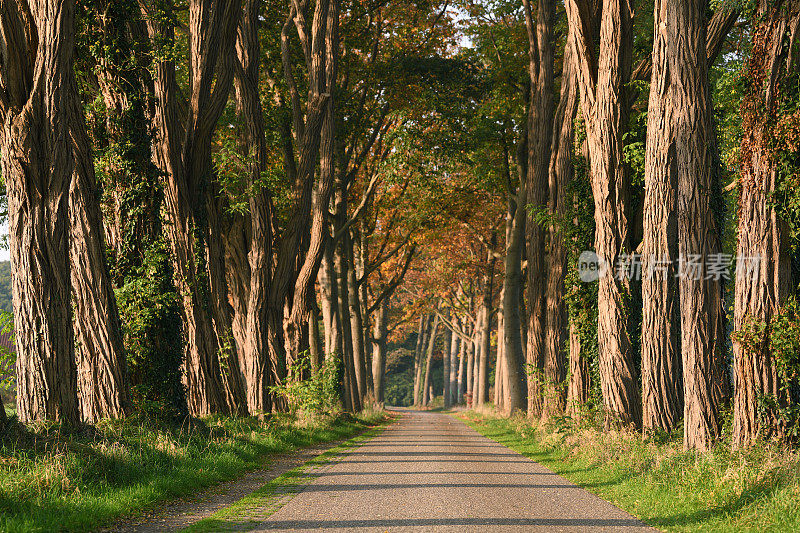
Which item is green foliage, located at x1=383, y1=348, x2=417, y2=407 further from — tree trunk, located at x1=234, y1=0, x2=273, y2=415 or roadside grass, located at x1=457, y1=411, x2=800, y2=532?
roadside grass, located at x1=457, y1=411, x2=800, y2=532

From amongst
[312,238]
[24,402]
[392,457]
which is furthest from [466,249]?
[24,402]

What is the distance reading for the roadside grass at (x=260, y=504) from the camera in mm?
7262

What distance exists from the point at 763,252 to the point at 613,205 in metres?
4.55

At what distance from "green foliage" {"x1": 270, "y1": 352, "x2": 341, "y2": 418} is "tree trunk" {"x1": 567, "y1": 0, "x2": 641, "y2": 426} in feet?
29.3

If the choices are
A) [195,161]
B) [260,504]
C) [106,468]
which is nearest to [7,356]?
[106,468]

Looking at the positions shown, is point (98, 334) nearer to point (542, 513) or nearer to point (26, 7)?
point (26, 7)

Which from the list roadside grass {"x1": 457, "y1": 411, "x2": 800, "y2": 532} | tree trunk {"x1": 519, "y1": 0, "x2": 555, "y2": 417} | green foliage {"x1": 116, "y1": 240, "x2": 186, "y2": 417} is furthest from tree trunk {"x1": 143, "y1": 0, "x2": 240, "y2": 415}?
tree trunk {"x1": 519, "y1": 0, "x2": 555, "y2": 417}

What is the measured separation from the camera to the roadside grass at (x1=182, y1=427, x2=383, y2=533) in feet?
23.8

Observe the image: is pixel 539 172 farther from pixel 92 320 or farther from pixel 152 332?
pixel 92 320

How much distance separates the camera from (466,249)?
40062 mm

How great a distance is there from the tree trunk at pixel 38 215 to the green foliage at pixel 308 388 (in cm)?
987

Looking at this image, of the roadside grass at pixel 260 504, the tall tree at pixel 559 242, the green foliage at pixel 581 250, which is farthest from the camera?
the tall tree at pixel 559 242

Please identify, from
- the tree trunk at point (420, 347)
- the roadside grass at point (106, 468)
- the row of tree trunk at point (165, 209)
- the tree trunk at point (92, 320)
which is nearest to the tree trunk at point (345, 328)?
the row of tree trunk at point (165, 209)

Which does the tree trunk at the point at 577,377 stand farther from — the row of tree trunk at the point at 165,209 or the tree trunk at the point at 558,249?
the row of tree trunk at the point at 165,209
